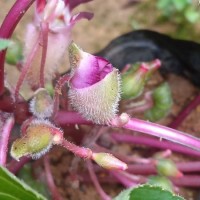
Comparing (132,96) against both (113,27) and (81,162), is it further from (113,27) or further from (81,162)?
(113,27)

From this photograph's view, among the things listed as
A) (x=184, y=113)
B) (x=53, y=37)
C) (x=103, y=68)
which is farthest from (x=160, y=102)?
(x=103, y=68)

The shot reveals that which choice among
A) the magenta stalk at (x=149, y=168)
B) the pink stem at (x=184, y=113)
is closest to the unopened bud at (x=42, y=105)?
the magenta stalk at (x=149, y=168)

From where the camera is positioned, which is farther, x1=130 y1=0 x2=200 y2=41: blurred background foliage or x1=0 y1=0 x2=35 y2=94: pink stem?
x1=130 y1=0 x2=200 y2=41: blurred background foliage

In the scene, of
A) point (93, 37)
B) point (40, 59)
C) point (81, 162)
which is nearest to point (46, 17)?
point (40, 59)

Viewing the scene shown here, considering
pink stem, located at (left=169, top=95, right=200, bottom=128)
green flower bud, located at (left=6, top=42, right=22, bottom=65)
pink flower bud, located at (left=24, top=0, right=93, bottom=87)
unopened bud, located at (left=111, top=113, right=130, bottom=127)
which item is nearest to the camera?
unopened bud, located at (left=111, top=113, right=130, bottom=127)

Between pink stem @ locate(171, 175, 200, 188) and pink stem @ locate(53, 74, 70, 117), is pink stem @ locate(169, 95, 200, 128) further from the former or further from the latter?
pink stem @ locate(53, 74, 70, 117)

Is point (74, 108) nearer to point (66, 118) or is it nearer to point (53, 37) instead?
point (66, 118)

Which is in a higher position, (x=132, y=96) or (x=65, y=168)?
(x=132, y=96)

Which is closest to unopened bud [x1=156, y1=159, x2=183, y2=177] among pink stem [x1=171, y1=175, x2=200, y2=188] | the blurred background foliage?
pink stem [x1=171, y1=175, x2=200, y2=188]
